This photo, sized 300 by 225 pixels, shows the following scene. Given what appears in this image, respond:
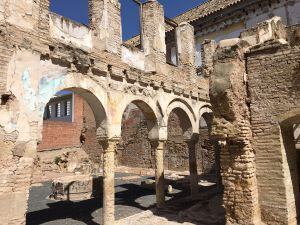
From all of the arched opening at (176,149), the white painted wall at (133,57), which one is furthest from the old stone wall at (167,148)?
the white painted wall at (133,57)

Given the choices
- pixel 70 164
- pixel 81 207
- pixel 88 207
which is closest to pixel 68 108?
pixel 70 164

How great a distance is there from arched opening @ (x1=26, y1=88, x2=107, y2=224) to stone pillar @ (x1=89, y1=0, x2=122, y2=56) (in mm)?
1721

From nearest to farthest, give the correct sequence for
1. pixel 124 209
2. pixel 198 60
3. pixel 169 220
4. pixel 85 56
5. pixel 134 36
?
pixel 85 56, pixel 169 220, pixel 124 209, pixel 198 60, pixel 134 36

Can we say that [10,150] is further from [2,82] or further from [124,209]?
[124,209]

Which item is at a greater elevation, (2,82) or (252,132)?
(2,82)

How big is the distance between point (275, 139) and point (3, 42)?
5976 millimetres

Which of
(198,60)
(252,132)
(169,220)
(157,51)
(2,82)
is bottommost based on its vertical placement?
(169,220)

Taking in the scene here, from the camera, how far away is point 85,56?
25.2ft

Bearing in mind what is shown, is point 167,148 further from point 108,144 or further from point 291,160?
point 291,160

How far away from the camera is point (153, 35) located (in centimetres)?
1055

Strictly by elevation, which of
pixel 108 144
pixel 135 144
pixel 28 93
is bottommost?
pixel 108 144

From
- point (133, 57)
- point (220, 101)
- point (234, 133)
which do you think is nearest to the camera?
point (234, 133)

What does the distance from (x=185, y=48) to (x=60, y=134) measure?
1542 cm

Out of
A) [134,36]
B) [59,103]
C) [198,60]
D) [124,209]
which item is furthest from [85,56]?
[59,103]
